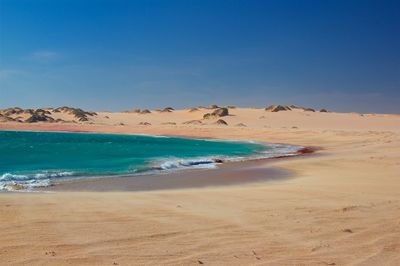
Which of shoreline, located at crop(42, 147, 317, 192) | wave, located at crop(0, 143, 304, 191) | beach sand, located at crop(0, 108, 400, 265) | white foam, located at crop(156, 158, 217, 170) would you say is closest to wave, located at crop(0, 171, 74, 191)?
wave, located at crop(0, 143, 304, 191)

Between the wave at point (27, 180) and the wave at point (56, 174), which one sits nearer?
the wave at point (27, 180)

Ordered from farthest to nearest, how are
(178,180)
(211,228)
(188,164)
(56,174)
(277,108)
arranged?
(277,108) < (188,164) < (56,174) < (178,180) < (211,228)

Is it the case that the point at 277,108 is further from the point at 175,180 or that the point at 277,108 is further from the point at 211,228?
the point at 211,228

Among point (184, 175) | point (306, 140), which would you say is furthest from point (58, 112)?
point (184, 175)

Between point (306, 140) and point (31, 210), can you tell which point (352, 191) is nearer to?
point (31, 210)

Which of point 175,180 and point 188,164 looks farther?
point 188,164

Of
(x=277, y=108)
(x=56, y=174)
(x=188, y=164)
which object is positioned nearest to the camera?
(x=56, y=174)

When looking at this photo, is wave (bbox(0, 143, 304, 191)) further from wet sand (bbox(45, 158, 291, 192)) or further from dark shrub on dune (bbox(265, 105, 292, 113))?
dark shrub on dune (bbox(265, 105, 292, 113))

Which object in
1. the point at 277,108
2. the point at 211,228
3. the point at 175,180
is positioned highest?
the point at 277,108

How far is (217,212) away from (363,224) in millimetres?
2230

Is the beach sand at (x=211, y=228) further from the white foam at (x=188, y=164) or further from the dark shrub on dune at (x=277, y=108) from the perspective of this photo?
the dark shrub on dune at (x=277, y=108)

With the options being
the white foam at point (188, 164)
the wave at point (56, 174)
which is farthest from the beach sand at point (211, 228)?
the white foam at point (188, 164)

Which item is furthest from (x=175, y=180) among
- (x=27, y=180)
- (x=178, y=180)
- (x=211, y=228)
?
(x=211, y=228)

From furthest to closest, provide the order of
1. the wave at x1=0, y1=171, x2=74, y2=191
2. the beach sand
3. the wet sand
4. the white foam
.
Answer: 1. the white foam
2. the wet sand
3. the wave at x1=0, y1=171, x2=74, y2=191
4. the beach sand
